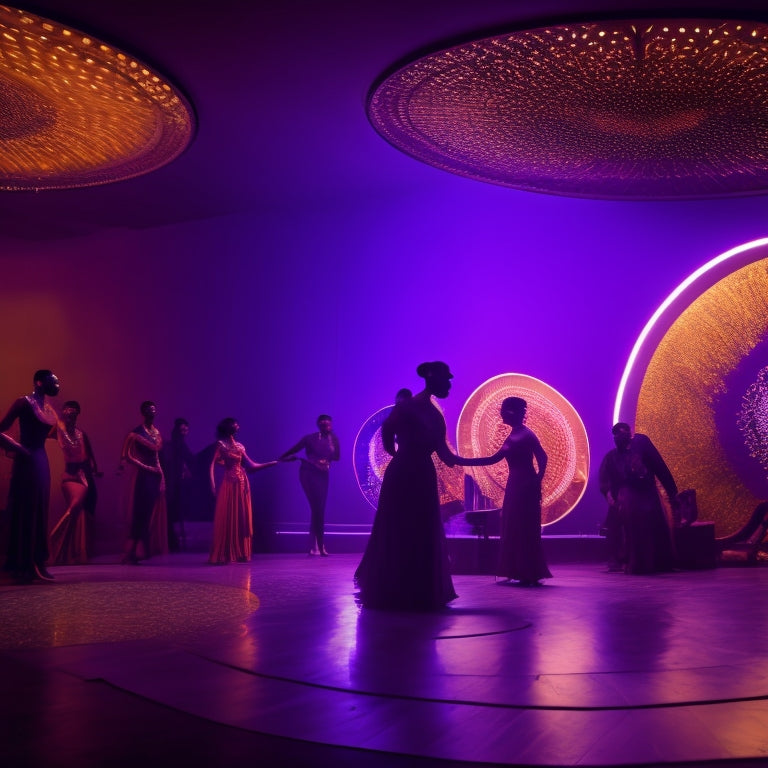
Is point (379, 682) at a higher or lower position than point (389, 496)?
lower

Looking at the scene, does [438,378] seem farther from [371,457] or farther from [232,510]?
[371,457]

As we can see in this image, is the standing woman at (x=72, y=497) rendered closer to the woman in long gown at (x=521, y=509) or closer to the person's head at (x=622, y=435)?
the woman in long gown at (x=521, y=509)

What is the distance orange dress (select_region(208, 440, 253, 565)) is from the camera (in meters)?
9.21

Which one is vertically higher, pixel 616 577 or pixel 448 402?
pixel 448 402

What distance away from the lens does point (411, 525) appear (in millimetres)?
A: 5332

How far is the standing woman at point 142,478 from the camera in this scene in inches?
357

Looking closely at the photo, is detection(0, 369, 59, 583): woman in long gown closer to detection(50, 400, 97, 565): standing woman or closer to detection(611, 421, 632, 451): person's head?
detection(50, 400, 97, 565): standing woman

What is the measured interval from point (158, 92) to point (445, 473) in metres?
4.88

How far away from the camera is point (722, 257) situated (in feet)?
32.2

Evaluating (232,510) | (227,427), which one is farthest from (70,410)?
(232,510)

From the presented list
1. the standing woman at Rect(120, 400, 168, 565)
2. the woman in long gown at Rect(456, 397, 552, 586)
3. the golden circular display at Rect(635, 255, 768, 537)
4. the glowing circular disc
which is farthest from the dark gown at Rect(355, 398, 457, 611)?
the golden circular display at Rect(635, 255, 768, 537)

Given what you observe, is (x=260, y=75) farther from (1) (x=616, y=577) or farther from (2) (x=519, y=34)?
(1) (x=616, y=577)

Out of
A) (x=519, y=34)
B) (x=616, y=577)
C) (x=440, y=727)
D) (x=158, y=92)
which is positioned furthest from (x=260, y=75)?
(x=440, y=727)

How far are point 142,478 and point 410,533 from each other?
478 centimetres
